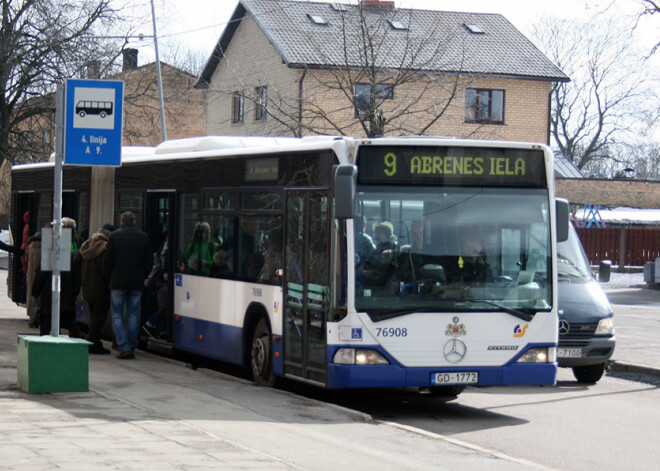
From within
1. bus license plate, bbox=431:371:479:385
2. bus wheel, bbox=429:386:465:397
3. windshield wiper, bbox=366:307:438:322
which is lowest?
bus wheel, bbox=429:386:465:397

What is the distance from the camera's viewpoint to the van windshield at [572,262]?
15.0m

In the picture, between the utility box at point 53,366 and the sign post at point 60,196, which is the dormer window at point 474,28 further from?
the utility box at point 53,366

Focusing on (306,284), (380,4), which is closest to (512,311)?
(306,284)

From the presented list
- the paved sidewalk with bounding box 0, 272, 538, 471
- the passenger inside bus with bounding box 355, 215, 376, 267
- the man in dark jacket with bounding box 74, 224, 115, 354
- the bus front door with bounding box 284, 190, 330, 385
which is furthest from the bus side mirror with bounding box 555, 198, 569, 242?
the man in dark jacket with bounding box 74, 224, 115, 354

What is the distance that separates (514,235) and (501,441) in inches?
85.7

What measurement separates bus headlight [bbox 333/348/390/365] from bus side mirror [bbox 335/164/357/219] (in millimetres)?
1288

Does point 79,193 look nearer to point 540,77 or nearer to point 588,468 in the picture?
point 588,468

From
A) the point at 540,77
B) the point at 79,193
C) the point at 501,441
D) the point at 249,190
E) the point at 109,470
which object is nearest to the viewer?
the point at 109,470

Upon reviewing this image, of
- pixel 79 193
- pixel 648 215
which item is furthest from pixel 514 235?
pixel 648 215

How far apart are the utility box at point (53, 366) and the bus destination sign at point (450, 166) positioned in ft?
→ 10.1

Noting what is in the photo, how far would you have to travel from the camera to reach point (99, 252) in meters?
15.1

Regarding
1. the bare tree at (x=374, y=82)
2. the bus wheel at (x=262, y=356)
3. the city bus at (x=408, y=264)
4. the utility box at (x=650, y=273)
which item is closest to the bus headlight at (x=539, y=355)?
the city bus at (x=408, y=264)

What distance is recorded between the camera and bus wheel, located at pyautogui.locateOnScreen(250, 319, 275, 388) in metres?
12.2

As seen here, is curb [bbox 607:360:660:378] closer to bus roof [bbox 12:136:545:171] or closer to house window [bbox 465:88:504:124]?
bus roof [bbox 12:136:545:171]
